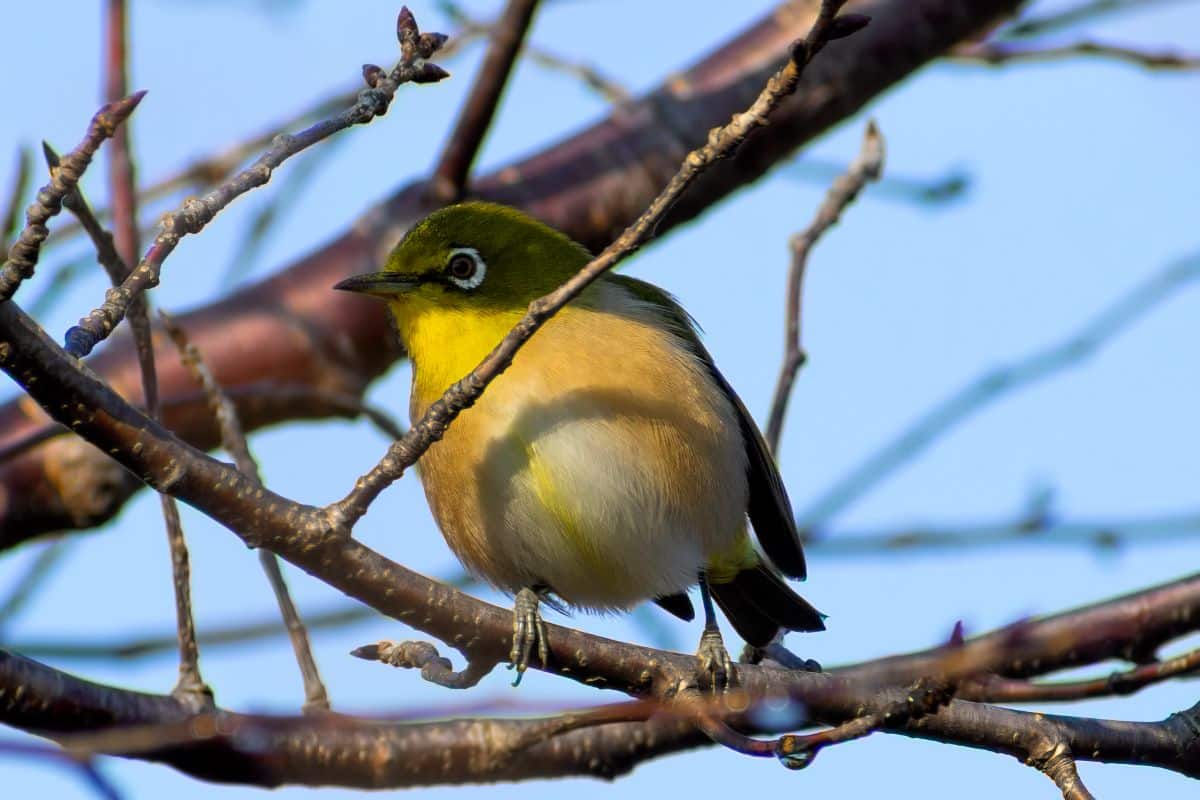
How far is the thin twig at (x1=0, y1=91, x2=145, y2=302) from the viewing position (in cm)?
274

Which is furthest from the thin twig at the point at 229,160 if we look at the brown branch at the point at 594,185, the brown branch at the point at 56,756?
the brown branch at the point at 56,756

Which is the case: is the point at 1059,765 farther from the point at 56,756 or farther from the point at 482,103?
the point at 482,103

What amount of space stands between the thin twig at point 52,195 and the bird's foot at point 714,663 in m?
2.03

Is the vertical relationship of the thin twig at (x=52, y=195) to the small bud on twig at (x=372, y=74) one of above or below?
below

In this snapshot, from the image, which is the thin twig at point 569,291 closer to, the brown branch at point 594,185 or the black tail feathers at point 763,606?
the black tail feathers at point 763,606

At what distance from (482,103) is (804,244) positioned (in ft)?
4.90

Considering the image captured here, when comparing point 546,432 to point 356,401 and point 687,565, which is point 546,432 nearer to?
point 687,565

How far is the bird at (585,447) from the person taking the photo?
475 cm

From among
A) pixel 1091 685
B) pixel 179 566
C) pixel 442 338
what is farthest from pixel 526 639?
pixel 442 338

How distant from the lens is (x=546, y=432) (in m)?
4.72

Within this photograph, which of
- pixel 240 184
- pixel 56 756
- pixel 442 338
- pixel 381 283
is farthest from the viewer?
pixel 381 283

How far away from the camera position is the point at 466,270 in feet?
18.2

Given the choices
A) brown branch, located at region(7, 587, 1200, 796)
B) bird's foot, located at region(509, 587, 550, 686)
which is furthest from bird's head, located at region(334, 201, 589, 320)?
bird's foot, located at region(509, 587, 550, 686)

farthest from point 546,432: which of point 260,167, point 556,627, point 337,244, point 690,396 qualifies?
point 337,244
